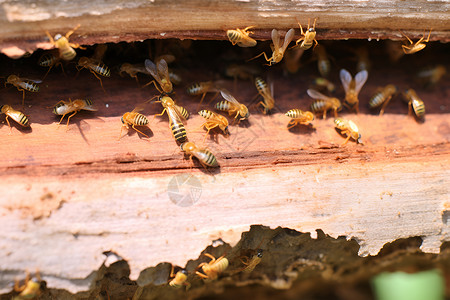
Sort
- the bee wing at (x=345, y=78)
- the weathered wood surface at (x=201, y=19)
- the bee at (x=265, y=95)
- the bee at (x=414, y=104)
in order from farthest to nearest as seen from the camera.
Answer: the bee wing at (x=345, y=78) < the bee at (x=414, y=104) < the bee at (x=265, y=95) < the weathered wood surface at (x=201, y=19)

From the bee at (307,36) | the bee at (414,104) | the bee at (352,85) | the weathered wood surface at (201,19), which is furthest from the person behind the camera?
the bee at (352,85)

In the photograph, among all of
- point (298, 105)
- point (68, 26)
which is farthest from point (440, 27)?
point (68, 26)

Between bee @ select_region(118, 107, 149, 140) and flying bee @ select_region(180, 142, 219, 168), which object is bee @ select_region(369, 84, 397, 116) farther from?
bee @ select_region(118, 107, 149, 140)

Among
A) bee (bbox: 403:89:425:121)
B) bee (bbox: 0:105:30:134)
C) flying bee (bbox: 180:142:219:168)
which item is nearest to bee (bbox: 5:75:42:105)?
bee (bbox: 0:105:30:134)

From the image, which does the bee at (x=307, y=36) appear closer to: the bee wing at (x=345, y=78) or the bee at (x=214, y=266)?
the bee wing at (x=345, y=78)

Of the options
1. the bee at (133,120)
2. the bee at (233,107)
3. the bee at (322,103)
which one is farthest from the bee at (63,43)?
the bee at (322,103)

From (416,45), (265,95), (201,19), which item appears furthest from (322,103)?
(201,19)
